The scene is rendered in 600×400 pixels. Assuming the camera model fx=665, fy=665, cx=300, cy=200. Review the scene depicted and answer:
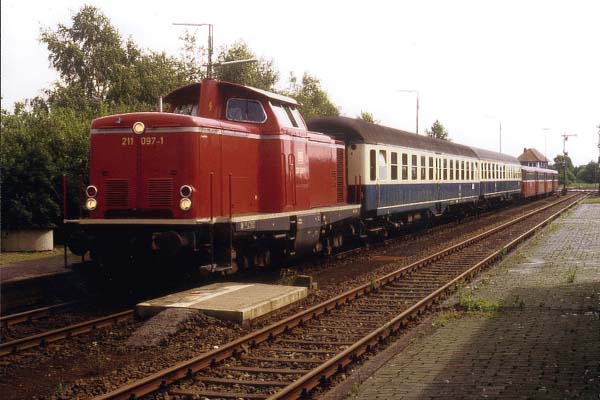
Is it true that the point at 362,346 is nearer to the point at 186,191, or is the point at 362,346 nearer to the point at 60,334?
the point at 186,191

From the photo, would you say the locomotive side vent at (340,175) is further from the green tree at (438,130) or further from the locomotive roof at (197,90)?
the green tree at (438,130)

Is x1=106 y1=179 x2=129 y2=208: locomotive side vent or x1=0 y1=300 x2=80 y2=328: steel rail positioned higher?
x1=106 y1=179 x2=129 y2=208: locomotive side vent

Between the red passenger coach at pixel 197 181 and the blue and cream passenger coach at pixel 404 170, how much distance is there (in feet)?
15.6

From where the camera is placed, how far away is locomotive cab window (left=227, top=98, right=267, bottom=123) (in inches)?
474

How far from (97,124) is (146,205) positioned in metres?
1.65

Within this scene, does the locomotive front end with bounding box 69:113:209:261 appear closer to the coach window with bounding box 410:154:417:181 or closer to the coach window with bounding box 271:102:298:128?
the coach window with bounding box 271:102:298:128

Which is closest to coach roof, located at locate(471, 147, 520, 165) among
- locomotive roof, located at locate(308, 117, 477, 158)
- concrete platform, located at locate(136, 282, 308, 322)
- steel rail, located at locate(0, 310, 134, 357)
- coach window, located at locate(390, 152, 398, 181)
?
locomotive roof, located at locate(308, 117, 477, 158)

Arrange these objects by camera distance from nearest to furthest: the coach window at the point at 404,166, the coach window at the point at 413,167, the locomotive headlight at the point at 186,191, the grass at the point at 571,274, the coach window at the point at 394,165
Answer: the locomotive headlight at the point at 186,191, the grass at the point at 571,274, the coach window at the point at 394,165, the coach window at the point at 404,166, the coach window at the point at 413,167

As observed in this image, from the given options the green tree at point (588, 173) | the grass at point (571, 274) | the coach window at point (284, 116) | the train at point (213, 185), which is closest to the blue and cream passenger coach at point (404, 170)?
the train at point (213, 185)

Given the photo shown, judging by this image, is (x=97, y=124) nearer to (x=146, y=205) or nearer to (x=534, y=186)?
(x=146, y=205)

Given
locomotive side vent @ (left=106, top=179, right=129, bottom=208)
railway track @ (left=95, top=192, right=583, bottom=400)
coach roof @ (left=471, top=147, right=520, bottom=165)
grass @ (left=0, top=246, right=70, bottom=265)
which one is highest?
coach roof @ (left=471, top=147, right=520, bottom=165)

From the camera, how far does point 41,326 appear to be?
975 cm

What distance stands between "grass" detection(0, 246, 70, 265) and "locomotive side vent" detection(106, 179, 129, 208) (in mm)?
5906

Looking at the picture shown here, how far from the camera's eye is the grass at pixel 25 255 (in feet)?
52.8
